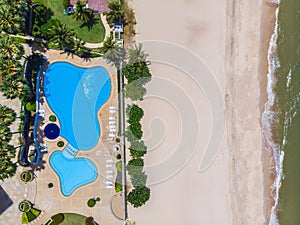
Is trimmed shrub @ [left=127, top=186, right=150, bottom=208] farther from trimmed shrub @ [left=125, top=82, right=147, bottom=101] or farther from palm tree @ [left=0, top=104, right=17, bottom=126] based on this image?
palm tree @ [left=0, top=104, right=17, bottom=126]

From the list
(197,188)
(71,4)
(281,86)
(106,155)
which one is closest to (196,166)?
(197,188)

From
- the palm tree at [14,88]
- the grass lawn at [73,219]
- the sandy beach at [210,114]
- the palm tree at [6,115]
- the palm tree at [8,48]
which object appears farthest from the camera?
the sandy beach at [210,114]

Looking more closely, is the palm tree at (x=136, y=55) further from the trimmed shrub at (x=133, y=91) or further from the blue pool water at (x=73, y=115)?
the blue pool water at (x=73, y=115)

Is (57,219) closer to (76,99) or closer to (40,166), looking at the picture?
(40,166)

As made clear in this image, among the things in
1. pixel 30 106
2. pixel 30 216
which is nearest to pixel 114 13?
pixel 30 106

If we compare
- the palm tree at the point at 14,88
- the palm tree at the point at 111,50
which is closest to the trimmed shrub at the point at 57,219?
the palm tree at the point at 14,88

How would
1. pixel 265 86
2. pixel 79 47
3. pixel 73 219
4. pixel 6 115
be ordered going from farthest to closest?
pixel 265 86
pixel 73 219
pixel 79 47
pixel 6 115

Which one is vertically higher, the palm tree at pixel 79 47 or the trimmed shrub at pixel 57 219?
the palm tree at pixel 79 47
